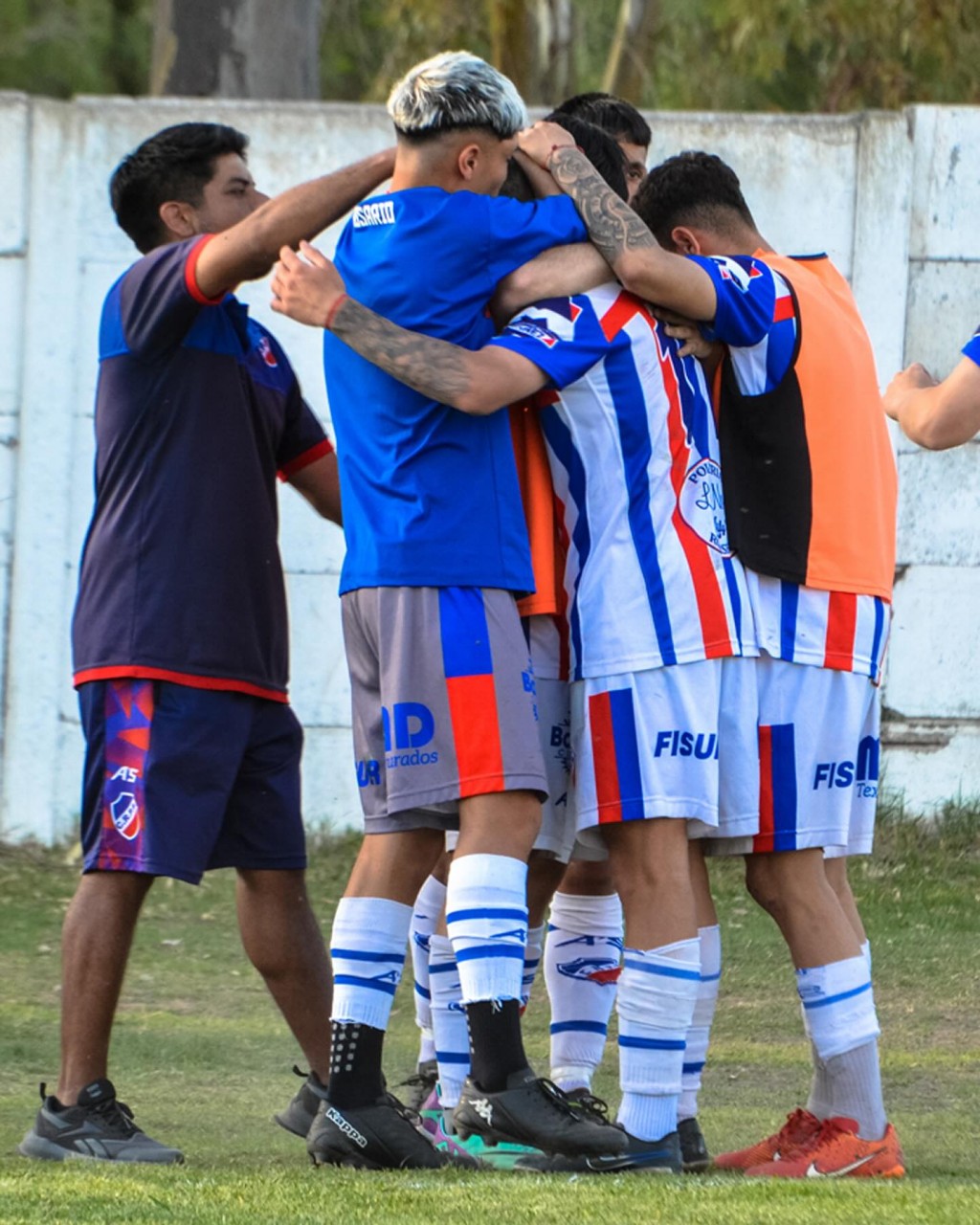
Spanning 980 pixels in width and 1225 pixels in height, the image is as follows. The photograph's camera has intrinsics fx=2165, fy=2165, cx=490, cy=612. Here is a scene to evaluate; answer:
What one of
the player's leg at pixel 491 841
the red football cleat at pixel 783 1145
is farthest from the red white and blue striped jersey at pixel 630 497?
the red football cleat at pixel 783 1145

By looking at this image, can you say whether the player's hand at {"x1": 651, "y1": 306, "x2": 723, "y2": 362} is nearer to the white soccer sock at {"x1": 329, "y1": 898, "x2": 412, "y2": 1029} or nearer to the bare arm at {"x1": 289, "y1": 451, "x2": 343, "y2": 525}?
the bare arm at {"x1": 289, "y1": 451, "x2": 343, "y2": 525}

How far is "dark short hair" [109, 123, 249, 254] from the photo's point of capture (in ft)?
16.2

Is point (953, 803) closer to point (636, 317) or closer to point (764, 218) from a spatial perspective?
point (764, 218)

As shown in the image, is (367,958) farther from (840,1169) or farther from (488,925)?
(840,1169)

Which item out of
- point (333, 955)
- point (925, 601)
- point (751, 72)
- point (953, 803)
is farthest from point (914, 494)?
point (751, 72)

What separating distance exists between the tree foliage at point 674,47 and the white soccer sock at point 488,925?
12.0m

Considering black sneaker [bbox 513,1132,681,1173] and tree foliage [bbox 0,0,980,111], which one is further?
tree foliage [bbox 0,0,980,111]

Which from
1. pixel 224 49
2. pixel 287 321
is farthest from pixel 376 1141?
pixel 224 49

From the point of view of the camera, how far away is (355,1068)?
407 centimetres

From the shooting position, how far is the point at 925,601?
8703 millimetres

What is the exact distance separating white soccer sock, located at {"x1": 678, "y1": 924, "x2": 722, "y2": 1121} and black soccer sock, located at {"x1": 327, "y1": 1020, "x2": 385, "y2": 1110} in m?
0.75

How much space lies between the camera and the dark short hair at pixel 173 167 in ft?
16.2

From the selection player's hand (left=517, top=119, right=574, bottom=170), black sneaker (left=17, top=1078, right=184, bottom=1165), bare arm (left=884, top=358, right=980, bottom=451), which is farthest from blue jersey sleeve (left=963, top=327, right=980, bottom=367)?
black sneaker (left=17, top=1078, right=184, bottom=1165)

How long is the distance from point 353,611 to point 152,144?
52.9 inches
